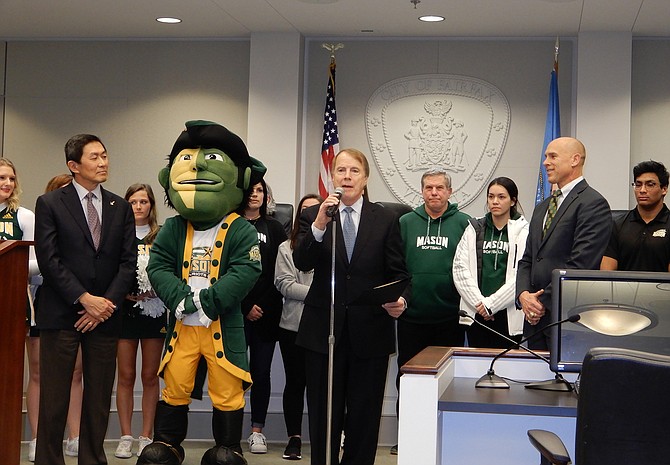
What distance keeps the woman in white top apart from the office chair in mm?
3022

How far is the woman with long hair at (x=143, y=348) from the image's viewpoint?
503 cm

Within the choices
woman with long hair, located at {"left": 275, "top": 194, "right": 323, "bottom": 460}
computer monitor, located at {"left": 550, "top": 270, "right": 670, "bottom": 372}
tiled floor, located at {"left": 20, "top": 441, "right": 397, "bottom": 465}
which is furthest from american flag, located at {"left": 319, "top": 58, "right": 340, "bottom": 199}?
computer monitor, located at {"left": 550, "top": 270, "right": 670, "bottom": 372}

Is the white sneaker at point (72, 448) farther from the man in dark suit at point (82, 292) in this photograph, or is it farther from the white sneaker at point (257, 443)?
the white sneaker at point (257, 443)

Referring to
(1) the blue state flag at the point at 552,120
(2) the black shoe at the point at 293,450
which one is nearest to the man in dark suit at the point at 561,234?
(2) the black shoe at the point at 293,450

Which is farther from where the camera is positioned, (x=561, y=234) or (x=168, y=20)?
(x=168, y=20)

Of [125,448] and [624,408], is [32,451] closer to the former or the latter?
[125,448]

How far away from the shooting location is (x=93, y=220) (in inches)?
177

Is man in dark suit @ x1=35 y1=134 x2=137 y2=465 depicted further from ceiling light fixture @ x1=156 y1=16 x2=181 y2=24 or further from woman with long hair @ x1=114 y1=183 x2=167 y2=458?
ceiling light fixture @ x1=156 y1=16 x2=181 y2=24

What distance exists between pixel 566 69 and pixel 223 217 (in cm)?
506

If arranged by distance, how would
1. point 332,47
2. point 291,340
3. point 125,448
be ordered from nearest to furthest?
point 125,448 → point 291,340 → point 332,47

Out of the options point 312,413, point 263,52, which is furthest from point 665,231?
point 263,52

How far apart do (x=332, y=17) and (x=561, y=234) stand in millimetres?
4131

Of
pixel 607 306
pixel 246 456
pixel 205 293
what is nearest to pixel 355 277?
pixel 205 293

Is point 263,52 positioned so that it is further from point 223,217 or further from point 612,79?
point 223,217
